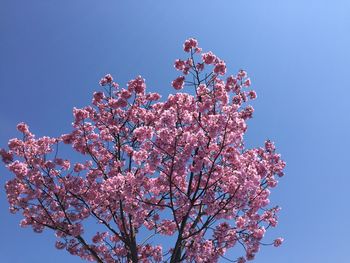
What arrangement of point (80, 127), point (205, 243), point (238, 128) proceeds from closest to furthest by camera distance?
1. point (238, 128)
2. point (205, 243)
3. point (80, 127)

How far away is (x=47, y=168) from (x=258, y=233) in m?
8.75

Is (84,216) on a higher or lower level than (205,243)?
higher

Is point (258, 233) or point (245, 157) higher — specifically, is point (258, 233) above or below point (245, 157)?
below

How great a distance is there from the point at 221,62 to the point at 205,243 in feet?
23.2

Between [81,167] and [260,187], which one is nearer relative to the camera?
[260,187]

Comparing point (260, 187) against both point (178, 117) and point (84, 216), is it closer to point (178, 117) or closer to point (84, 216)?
point (178, 117)

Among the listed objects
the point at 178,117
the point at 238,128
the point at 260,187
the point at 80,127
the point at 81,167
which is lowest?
the point at 260,187

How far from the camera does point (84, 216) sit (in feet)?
53.7

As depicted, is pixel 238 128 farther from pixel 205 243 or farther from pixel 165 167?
pixel 205 243

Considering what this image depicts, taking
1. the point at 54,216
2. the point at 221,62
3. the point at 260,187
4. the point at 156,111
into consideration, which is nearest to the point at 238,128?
the point at 260,187

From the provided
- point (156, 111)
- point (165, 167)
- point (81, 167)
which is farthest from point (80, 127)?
point (165, 167)

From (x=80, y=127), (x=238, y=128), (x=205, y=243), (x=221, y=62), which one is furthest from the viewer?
(x=80, y=127)

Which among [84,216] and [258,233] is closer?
[258,233]

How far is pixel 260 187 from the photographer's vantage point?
14.8m
